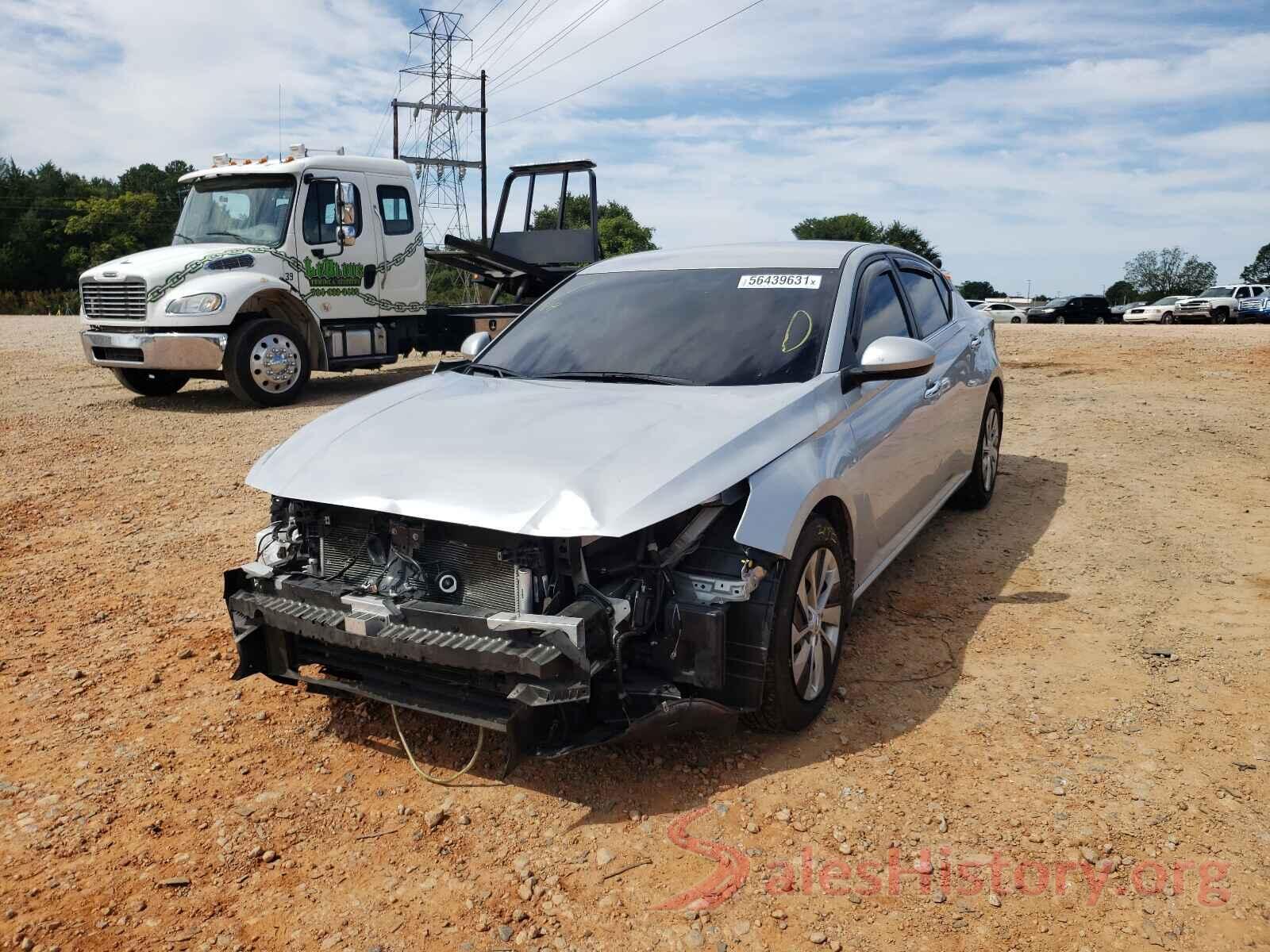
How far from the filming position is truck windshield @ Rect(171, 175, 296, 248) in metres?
11.5

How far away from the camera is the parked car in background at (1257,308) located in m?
36.0

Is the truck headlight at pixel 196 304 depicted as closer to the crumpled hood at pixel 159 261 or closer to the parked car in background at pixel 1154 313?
the crumpled hood at pixel 159 261

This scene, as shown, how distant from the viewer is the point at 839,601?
3.76 m

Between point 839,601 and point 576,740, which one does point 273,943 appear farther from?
point 839,601

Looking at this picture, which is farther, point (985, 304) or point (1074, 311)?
point (985, 304)

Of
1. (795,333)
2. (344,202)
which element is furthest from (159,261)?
(795,333)

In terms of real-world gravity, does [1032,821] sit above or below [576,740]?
below

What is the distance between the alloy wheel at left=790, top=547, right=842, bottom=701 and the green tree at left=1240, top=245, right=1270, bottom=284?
11518 cm

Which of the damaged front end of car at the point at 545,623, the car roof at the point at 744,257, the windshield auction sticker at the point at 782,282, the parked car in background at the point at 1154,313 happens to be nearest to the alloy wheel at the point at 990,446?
the car roof at the point at 744,257

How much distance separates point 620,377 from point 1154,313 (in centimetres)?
4200

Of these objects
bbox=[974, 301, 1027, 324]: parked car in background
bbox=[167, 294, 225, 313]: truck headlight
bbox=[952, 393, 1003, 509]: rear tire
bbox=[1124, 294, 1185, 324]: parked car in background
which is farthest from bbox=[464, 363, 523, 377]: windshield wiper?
bbox=[1124, 294, 1185, 324]: parked car in background

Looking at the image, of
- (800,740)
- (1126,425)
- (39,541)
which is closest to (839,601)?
(800,740)

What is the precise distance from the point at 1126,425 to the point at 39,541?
8.63m

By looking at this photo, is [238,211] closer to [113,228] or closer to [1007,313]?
[1007,313]
